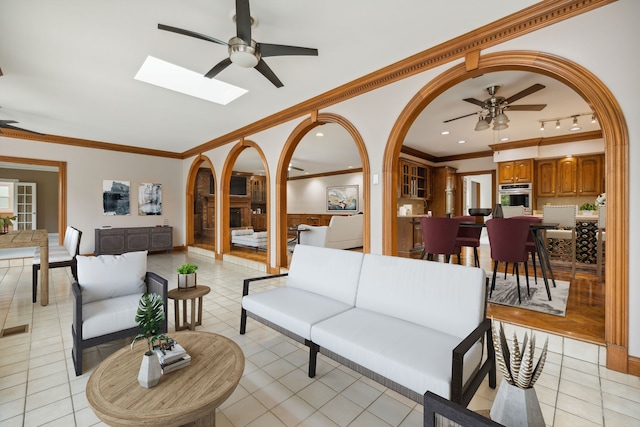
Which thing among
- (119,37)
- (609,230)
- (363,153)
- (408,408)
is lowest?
(408,408)

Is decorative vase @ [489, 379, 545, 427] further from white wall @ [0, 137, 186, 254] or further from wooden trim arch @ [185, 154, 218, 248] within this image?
white wall @ [0, 137, 186, 254]

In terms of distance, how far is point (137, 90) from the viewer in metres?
3.91

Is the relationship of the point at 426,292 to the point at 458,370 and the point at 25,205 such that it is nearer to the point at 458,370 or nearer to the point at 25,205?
the point at 458,370

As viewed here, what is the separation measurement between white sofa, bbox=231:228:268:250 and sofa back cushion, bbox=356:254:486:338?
445 centimetres

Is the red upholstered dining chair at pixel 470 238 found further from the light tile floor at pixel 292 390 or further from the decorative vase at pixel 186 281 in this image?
the decorative vase at pixel 186 281

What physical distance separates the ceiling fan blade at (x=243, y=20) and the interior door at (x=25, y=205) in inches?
452

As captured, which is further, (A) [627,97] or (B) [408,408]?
(A) [627,97]

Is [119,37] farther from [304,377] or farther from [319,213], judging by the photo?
[319,213]

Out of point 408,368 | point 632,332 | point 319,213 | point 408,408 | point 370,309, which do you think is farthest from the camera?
point 319,213

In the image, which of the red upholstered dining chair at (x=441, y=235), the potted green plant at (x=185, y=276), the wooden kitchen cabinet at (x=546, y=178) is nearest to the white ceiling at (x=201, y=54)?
the wooden kitchen cabinet at (x=546, y=178)

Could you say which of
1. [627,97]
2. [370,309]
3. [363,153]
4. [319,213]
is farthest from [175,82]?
[319,213]

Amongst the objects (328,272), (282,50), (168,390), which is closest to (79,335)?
(168,390)

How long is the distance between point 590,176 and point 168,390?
848 centimetres

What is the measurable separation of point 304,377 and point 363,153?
8.78ft
